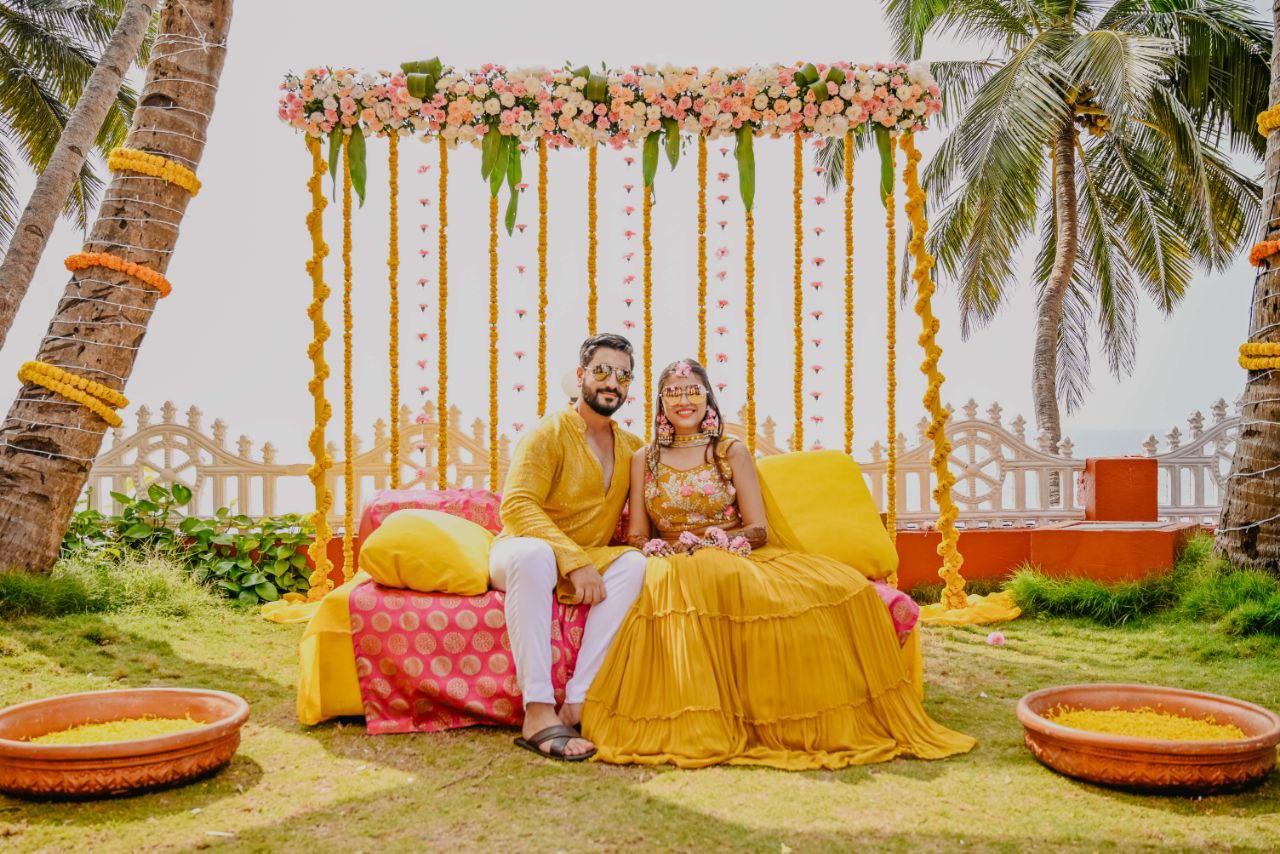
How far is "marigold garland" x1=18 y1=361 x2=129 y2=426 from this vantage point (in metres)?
4.74

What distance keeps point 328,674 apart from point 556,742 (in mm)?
848

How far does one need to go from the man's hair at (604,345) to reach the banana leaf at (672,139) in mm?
1503

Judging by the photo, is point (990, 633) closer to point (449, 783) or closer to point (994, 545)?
point (994, 545)

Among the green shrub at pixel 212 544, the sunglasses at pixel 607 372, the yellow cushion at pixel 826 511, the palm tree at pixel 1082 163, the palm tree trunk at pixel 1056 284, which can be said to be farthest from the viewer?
the palm tree trunk at pixel 1056 284

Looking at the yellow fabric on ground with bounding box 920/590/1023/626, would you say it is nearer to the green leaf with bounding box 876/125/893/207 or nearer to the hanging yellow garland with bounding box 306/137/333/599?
the green leaf with bounding box 876/125/893/207

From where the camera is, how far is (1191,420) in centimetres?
833

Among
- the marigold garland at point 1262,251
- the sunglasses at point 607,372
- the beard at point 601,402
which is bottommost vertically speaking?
the beard at point 601,402

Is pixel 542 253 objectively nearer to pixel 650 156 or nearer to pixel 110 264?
pixel 650 156

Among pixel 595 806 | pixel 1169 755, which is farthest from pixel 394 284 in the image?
pixel 1169 755

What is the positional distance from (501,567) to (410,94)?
251 cm

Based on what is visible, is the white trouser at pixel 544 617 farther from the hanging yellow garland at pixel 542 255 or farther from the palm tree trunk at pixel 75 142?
the palm tree trunk at pixel 75 142

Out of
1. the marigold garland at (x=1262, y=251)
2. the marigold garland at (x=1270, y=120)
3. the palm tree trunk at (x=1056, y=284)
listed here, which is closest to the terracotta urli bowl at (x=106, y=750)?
the marigold garland at (x=1262, y=251)

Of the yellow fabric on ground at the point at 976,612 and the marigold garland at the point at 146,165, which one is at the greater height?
the marigold garland at the point at 146,165

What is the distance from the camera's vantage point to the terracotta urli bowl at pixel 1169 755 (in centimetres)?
241
